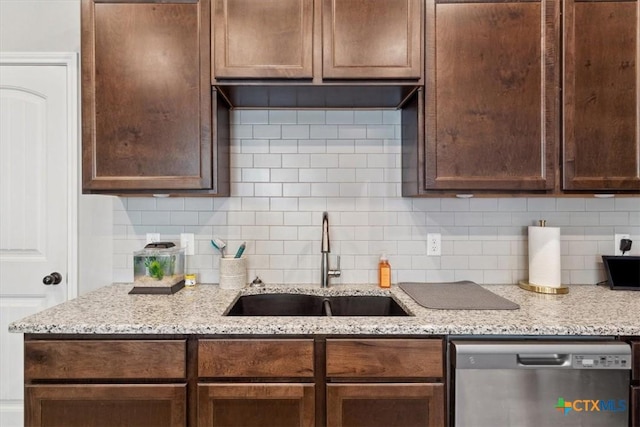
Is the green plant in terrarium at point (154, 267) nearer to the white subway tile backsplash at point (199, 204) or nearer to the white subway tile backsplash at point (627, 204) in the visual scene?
the white subway tile backsplash at point (199, 204)

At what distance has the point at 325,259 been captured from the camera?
185 cm

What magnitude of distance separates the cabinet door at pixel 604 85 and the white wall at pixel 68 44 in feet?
7.51

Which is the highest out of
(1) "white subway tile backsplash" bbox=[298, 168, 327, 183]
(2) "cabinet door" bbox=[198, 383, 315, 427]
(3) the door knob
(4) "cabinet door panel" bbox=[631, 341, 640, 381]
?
(1) "white subway tile backsplash" bbox=[298, 168, 327, 183]

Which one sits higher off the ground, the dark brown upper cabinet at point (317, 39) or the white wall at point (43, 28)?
the white wall at point (43, 28)

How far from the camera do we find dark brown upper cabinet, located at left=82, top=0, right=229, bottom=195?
5.12 ft

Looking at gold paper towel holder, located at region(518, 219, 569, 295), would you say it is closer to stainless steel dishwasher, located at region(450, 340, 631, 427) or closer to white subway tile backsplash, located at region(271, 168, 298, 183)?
stainless steel dishwasher, located at region(450, 340, 631, 427)

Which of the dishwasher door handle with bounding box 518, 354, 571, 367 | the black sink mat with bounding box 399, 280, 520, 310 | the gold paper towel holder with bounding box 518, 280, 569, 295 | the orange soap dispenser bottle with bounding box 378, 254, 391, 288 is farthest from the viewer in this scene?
the orange soap dispenser bottle with bounding box 378, 254, 391, 288

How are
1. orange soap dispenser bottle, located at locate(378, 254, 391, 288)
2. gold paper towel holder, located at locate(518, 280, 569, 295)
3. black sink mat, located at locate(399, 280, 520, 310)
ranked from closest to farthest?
black sink mat, located at locate(399, 280, 520, 310) < gold paper towel holder, located at locate(518, 280, 569, 295) < orange soap dispenser bottle, located at locate(378, 254, 391, 288)

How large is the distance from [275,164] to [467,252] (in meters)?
1.13

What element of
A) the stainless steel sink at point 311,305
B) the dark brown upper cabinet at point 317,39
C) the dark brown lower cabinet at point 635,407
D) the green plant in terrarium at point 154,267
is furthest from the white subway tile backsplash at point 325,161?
the dark brown lower cabinet at point 635,407

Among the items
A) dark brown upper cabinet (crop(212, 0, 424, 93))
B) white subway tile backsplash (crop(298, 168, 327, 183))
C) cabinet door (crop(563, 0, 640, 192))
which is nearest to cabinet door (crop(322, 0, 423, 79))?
dark brown upper cabinet (crop(212, 0, 424, 93))

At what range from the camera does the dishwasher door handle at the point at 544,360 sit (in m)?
1.25

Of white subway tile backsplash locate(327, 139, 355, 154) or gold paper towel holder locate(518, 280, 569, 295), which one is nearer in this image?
gold paper towel holder locate(518, 280, 569, 295)

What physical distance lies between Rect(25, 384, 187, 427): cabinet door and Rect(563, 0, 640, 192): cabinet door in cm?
187
